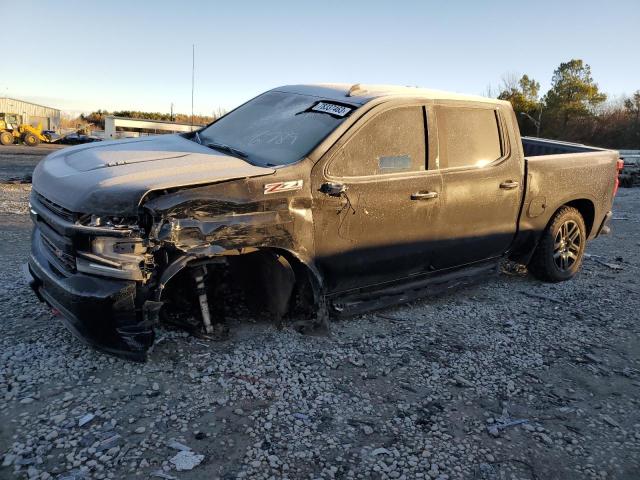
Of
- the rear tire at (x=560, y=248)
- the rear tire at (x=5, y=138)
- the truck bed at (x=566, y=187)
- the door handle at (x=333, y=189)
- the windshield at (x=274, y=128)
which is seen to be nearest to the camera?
the door handle at (x=333, y=189)

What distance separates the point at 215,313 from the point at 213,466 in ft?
4.75

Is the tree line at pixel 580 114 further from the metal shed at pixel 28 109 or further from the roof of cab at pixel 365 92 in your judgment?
the metal shed at pixel 28 109

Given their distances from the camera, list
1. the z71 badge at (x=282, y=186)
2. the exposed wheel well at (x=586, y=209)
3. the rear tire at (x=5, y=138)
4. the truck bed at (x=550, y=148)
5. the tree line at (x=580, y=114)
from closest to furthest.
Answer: the z71 badge at (x=282, y=186) < the exposed wheel well at (x=586, y=209) < the truck bed at (x=550, y=148) < the rear tire at (x=5, y=138) < the tree line at (x=580, y=114)

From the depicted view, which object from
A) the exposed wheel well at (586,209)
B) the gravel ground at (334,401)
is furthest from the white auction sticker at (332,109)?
the exposed wheel well at (586,209)

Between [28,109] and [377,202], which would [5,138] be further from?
[28,109]

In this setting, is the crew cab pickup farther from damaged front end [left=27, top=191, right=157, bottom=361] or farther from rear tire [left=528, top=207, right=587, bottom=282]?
rear tire [left=528, top=207, right=587, bottom=282]

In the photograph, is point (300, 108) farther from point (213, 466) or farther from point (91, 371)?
point (213, 466)

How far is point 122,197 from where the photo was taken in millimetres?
2754

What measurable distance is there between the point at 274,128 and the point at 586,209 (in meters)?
3.80

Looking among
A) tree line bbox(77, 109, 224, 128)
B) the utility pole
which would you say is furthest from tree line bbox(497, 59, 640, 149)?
tree line bbox(77, 109, 224, 128)

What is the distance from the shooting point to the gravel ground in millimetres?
2426

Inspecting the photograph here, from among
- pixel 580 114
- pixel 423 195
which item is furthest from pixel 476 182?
pixel 580 114

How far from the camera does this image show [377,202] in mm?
3656

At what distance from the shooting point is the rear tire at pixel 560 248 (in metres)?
5.16
